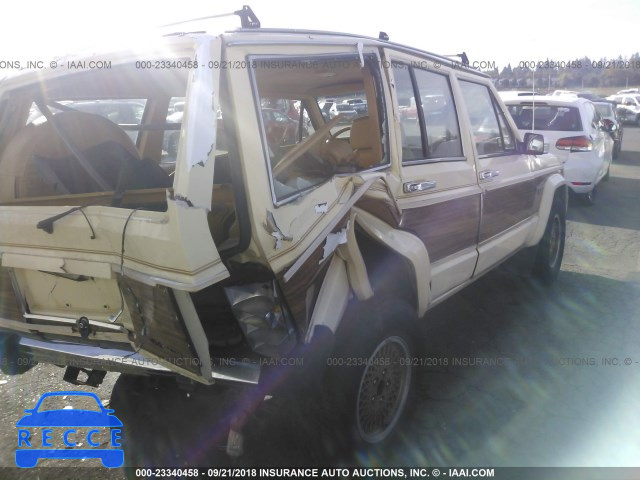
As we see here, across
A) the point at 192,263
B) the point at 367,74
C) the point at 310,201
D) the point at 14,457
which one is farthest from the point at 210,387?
the point at 367,74

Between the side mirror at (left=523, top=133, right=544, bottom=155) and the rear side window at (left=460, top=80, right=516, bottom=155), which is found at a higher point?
the rear side window at (left=460, top=80, right=516, bottom=155)

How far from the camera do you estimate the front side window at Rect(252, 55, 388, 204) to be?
2508 mm

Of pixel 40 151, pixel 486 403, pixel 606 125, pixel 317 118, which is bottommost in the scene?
pixel 486 403

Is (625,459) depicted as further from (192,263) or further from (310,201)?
(192,263)

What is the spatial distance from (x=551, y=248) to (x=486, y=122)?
1844 millimetres

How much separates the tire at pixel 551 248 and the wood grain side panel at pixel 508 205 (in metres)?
0.48

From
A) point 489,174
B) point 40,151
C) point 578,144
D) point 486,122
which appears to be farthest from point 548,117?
point 40,151

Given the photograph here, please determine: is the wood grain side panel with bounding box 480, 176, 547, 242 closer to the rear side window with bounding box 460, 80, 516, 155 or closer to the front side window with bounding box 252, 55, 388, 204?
the rear side window with bounding box 460, 80, 516, 155

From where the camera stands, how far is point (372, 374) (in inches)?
109

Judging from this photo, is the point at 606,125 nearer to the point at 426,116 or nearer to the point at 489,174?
the point at 489,174

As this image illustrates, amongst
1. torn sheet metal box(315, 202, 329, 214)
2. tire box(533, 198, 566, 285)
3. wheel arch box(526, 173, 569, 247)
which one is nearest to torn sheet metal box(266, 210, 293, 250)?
torn sheet metal box(315, 202, 329, 214)

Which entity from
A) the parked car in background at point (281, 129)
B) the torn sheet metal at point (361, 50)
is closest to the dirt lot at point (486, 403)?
the torn sheet metal at point (361, 50)

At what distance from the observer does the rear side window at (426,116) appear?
10.6ft

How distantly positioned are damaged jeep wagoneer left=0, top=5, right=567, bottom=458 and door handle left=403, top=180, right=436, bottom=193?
1.5 inches
